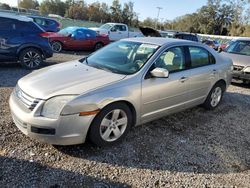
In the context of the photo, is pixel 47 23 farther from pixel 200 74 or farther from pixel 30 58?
pixel 200 74

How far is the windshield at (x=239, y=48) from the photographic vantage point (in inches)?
385

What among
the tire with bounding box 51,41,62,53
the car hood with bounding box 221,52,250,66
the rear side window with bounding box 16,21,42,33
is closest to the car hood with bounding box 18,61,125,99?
the rear side window with bounding box 16,21,42,33

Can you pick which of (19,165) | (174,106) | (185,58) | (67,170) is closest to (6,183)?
(19,165)

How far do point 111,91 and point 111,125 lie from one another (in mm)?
518

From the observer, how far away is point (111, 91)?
3.84m

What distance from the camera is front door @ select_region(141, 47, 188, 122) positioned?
4.35 metres

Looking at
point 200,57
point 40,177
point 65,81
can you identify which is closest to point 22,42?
point 65,81

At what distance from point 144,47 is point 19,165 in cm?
272

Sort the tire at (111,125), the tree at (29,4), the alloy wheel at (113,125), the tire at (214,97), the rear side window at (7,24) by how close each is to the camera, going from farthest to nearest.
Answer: the tree at (29,4) → the rear side window at (7,24) → the tire at (214,97) → the alloy wheel at (113,125) → the tire at (111,125)

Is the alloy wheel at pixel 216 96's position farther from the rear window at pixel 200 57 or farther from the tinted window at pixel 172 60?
the tinted window at pixel 172 60

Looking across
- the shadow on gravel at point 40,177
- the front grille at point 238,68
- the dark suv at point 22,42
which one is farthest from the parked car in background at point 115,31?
the shadow on gravel at point 40,177

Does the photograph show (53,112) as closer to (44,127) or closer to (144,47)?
(44,127)

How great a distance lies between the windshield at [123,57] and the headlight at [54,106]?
110 cm

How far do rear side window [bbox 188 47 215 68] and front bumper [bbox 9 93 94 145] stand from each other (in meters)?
2.60
